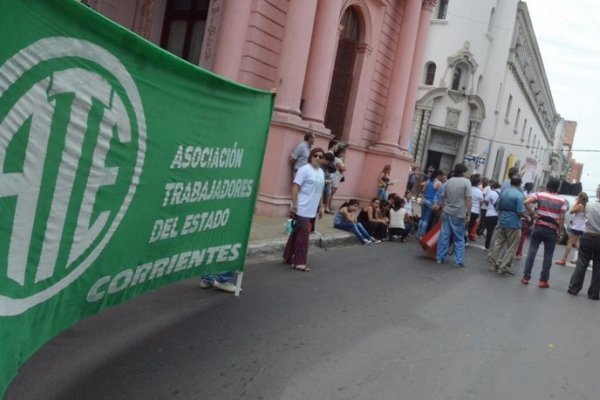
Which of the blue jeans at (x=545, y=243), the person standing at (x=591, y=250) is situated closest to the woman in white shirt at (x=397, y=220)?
the blue jeans at (x=545, y=243)

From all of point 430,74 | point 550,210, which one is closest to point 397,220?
point 550,210

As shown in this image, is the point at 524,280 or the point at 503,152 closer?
the point at 524,280

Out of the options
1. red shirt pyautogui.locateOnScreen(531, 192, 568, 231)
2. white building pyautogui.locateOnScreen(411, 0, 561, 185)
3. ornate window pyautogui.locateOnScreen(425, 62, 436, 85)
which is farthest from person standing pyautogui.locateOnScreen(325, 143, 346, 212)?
ornate window pyautogui.locateOnScreen(425, 62, 436, 85)

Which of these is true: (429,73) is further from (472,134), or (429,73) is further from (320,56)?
(320,56)

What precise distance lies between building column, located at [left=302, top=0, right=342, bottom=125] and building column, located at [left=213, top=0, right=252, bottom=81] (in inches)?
72.2

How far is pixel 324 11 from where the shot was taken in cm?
1239

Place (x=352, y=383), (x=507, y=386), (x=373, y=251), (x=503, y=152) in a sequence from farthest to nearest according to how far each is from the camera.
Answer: (x=503, y=152) < (x=373, y=251) < (x=507, y=386) < (x=352, y=383)

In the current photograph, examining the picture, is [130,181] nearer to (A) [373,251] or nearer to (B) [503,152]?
(A) [373,251]

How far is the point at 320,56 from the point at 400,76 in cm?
539

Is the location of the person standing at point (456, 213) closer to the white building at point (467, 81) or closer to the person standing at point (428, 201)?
the person standing at point (428, 201)

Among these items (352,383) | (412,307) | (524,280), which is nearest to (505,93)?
(524,280)

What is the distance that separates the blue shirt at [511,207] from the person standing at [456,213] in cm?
60

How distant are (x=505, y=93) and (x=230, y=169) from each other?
35787 millimetres

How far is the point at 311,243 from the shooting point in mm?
10172
